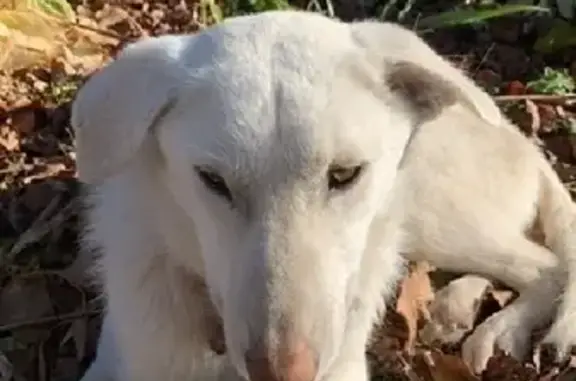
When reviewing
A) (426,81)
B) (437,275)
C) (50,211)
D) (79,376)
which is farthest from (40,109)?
(426,81)

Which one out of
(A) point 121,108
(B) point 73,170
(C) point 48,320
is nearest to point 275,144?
(A) point 121,108

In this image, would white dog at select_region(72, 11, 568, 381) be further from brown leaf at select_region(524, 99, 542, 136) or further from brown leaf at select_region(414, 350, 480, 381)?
brown leaf at select_region(524, 99, 542, 136)

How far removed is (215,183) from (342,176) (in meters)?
0.26

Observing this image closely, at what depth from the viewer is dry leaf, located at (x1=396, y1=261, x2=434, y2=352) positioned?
152 inches

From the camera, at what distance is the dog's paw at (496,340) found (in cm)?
373

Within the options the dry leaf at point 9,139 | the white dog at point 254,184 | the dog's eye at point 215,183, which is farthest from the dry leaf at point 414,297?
the dry leaf at point 9,139

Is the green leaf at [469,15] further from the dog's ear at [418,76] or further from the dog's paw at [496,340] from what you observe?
the dog's ear at [418,76]

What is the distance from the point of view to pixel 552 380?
3.60 metres

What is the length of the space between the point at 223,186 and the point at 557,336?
1363 mm

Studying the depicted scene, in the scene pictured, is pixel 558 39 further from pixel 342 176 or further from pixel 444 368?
pixel 342 176

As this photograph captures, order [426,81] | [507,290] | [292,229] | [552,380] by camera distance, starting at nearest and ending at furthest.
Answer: [292,229], [426,81], [552,380], [507,290]

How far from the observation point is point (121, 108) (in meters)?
2.89

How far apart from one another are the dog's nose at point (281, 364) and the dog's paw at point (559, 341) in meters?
1.31

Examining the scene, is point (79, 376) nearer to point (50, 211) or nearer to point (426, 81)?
point (50, 211)
